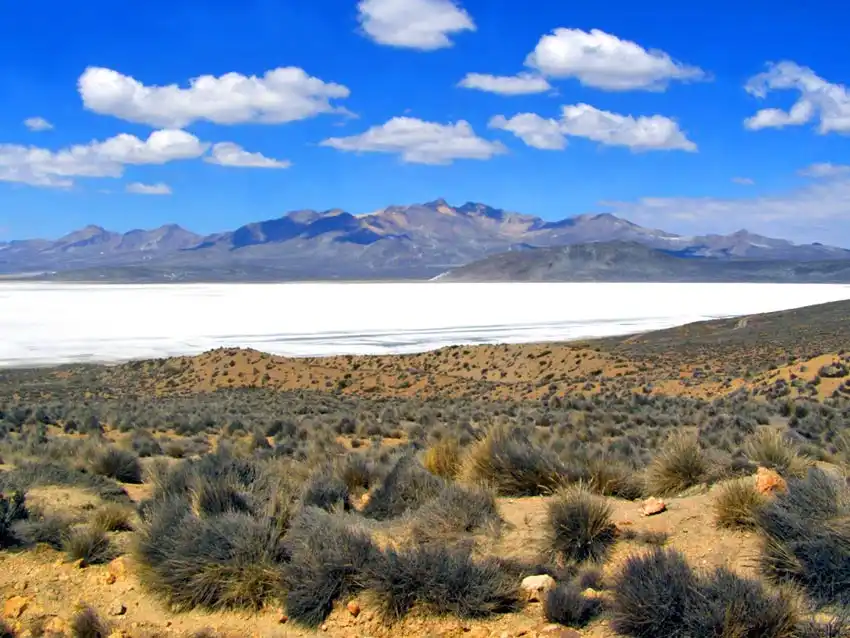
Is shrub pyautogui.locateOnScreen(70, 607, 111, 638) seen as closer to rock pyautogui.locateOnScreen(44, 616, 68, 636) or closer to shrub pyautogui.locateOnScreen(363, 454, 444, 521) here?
rock pyautogui.locateOnScreen(44, 616, 68, 636)

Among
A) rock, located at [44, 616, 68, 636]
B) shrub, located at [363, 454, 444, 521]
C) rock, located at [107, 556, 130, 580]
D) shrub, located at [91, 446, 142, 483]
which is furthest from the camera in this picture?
shrub, located at [91, 446, 142, 483]

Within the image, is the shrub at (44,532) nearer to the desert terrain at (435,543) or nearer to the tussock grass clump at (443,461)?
the desert terrain at (435,543)

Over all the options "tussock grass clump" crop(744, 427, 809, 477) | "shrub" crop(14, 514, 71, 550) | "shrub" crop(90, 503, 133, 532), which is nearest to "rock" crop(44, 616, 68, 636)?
"shrub" crop(14, 514, 71, 550)

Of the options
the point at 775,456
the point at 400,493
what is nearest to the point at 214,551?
the point at 400,493

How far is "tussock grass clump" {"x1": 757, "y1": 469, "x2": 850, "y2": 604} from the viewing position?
5062mm

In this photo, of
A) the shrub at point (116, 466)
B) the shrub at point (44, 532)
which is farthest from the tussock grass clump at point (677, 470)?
the shrub at point (116, 466)

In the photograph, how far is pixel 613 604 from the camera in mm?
5148

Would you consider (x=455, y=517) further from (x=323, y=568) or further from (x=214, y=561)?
(x=214, y=561)

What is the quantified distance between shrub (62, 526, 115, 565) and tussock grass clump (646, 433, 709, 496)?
4.95 m

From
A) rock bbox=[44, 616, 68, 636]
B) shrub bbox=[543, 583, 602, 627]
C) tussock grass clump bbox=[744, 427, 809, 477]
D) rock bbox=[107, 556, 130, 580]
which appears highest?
tussock grass clump bbox=[744, 427, 809, 477]

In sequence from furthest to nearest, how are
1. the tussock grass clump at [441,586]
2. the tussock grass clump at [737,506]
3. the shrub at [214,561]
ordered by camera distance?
the tussock grass clump at [737,506] → the shrub at [214,561] → the tussock grass clump at [441,586]

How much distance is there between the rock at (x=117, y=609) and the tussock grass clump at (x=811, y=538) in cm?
442

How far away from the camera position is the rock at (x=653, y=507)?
6.81 m

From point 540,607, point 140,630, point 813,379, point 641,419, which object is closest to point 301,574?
point 140,630
